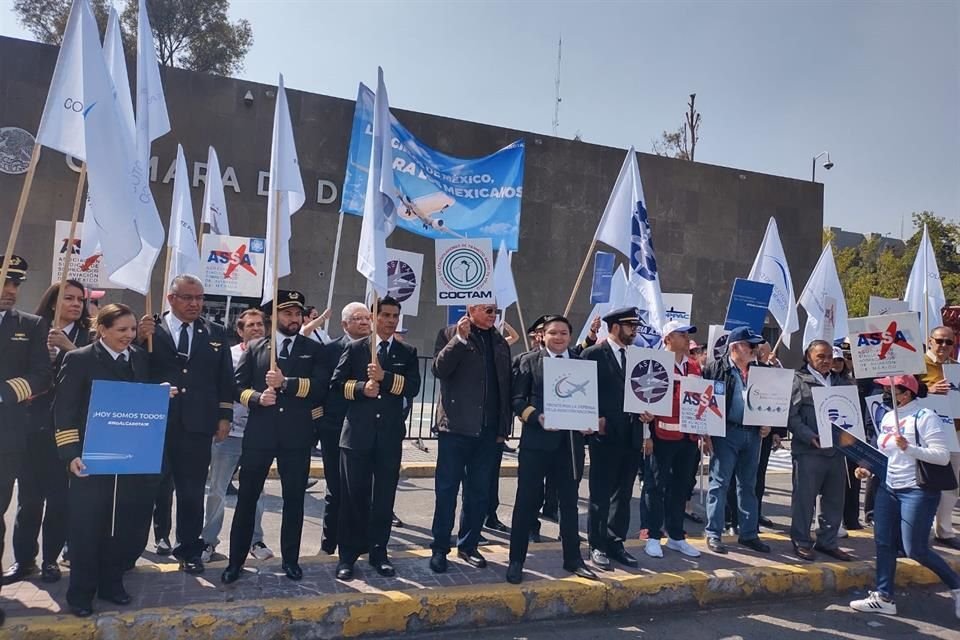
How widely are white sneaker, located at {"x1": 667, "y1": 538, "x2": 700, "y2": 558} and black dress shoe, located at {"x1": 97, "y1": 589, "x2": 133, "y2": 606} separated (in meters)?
4.35

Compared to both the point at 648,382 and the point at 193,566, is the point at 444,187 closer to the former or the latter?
the point at 648,382

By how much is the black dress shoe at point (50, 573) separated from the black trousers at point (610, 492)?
3.90 meters

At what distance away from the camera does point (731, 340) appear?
6.73m

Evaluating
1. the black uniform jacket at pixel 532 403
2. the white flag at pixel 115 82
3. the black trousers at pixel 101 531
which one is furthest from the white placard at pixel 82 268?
the black uniform jacket at pixel 532 403

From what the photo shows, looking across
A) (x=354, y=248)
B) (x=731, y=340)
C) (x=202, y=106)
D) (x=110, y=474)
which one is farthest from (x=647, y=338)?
(x=202, y=106)

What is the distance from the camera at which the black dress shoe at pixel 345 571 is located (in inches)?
197

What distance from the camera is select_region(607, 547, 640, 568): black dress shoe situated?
5.70m

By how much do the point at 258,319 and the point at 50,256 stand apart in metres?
11.4

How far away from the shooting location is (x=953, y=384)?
7168 millimetres

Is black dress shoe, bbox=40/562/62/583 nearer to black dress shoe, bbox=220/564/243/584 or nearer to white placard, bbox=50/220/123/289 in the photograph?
black dress shoe, bbox=220/564/243/584

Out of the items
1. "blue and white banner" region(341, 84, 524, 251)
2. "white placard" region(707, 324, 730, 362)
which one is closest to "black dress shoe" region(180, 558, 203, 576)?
"blue and white banner" region(341, 84, 524, 251)

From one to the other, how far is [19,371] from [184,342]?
3.41ft

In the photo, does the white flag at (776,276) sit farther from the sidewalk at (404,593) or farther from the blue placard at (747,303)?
the sidewalk at (404,593)

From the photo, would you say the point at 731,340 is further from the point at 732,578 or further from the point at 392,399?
the point at 392,399
